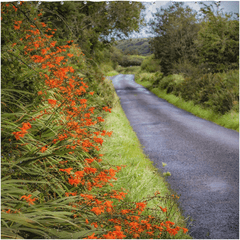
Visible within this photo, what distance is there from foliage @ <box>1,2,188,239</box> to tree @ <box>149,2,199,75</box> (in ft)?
56.5

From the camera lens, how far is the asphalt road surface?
11.6 ft

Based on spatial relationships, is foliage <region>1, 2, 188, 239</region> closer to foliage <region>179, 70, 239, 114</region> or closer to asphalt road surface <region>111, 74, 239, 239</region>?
asphalt road surface <region>111, 74, 239, 239</region>

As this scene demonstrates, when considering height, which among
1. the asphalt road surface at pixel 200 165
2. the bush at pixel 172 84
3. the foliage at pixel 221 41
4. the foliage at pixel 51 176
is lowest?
the asphalt road surface at pixel 200 165

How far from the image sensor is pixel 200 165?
5504 mm

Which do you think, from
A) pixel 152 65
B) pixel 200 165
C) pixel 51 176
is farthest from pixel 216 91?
pixel 152 65

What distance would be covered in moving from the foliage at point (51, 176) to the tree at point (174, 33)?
1722 cm

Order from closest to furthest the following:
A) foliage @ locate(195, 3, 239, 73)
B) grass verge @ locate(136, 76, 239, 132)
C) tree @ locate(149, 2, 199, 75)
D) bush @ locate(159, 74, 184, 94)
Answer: grass verge @ locate(136, 76, 239, 132), foliage @ locate(195, 3, 239, 73), bush @ locate(159, 74, 184, 94), tree @ locate(149, 2, 199, 75)

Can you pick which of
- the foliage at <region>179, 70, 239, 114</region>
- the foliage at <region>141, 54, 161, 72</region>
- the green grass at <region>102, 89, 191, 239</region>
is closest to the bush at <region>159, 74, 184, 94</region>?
the foliage at <region>179, 70, 239, 114</region>

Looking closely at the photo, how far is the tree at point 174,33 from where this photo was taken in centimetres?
2027

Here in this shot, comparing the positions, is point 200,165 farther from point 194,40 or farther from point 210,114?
point 194,40

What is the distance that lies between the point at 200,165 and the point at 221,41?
10.8 m

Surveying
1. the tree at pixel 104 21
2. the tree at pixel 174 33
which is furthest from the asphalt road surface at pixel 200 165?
the tree at pixel 174 33

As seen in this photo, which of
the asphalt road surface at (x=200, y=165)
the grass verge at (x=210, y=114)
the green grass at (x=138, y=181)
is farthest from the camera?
the grass verge at (x=210, y=114)

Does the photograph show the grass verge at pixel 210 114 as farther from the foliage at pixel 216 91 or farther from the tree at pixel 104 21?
the tree at pixel 104 21
